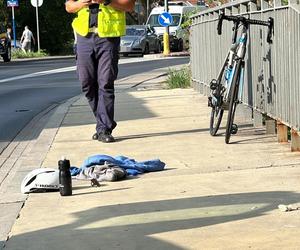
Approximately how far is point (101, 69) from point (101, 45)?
287 mm

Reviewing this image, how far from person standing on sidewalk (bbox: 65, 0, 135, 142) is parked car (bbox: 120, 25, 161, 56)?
2601 centimetres

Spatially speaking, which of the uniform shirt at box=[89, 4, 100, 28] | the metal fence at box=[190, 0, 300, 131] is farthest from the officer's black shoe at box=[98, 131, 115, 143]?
the metal fence at box=[190, 0, 300, 131]

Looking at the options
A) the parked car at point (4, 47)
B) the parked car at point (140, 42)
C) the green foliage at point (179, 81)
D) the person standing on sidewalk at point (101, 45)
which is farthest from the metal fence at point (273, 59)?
the parked car at point (140, 42)

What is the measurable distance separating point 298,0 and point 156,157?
2139 mm

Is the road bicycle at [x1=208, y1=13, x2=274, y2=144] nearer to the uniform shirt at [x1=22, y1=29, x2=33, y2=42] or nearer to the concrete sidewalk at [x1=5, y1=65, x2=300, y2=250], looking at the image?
the concrete sidewalk at [x1=5, y1=65, x2=300, y2=250]

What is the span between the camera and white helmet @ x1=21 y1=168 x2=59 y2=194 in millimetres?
6031

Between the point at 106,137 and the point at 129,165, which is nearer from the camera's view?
the point at 129,165

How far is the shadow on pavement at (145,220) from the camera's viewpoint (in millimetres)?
4551

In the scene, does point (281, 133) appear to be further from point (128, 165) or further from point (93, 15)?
point (93, 15)

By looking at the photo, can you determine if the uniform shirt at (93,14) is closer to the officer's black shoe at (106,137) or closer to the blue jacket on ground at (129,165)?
the officer's black shoe at (106,137)

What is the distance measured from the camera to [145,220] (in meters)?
5.02

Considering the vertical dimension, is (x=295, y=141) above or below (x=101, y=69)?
below

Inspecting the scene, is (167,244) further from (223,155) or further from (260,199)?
(223,155)

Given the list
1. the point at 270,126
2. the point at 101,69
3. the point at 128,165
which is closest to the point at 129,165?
the point at 128,165
